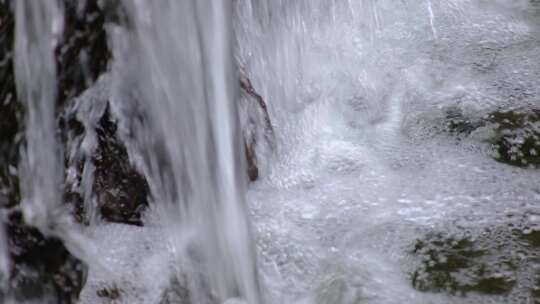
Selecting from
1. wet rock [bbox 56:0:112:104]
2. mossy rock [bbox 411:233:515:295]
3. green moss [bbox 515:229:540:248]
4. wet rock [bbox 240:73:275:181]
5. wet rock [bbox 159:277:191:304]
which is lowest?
wet rock [bbox 159:277:191:304]

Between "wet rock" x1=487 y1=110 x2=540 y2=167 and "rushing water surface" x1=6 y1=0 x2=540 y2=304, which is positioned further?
"wet rock" x1=487 y1=110 x2=540 y2=167

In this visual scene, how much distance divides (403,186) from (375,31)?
171 cm

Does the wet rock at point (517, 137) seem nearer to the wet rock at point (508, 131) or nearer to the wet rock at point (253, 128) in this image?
the wet rock at point (508, 131)

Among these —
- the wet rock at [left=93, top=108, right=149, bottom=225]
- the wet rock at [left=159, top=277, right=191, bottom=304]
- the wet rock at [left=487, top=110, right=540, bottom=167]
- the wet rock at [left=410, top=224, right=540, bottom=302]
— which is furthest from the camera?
the wet rock at [left=487, top=110, right=540, bottom=167]

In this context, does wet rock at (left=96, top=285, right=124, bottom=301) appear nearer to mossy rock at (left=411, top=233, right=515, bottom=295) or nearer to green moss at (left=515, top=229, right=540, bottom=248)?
mossy rock at (left=411, top=233, right=515, bottom=295)

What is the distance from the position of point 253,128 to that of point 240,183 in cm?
40

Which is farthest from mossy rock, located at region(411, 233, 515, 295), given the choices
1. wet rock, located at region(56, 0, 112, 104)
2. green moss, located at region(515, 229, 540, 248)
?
wet rock, located at region(56, 0, 112, 104)

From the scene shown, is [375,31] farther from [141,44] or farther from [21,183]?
[21,183]

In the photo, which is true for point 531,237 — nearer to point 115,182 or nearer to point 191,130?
point 191,130

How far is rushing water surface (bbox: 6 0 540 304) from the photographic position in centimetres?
258

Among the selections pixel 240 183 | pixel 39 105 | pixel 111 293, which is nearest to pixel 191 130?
pixel 240 183

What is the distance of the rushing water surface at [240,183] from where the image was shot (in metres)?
2.58

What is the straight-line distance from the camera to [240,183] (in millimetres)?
2883

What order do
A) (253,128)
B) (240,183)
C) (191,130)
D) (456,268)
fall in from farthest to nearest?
1. (253,128)
2. (240,183)
3. (191,130)
4. (456,268)
